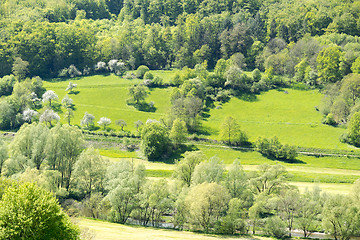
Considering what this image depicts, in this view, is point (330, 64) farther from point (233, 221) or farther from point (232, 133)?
point (233, 221)

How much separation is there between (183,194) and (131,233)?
44.2 feet

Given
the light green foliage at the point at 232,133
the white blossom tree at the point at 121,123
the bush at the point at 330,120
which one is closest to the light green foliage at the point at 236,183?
the light green foliage at the point at 232,133

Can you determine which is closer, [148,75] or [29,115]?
[29,115]

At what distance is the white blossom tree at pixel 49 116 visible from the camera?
118738 mm

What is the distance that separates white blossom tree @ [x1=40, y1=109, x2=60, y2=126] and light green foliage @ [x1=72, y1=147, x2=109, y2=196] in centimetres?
4227

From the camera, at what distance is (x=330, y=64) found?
443 ft

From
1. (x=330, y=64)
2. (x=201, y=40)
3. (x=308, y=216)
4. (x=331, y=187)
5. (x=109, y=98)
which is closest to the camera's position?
(x=308, y=216)

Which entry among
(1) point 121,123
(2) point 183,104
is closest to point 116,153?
(1) point 121,123

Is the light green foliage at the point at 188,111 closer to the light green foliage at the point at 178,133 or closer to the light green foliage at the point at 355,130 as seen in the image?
the light green foliage at the point at 178,133

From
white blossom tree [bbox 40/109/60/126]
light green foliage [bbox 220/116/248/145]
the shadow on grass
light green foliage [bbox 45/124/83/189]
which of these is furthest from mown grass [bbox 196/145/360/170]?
white blossom tree [bbox 40/109/60/126]

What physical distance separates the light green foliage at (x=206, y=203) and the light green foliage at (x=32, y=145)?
1452 inches

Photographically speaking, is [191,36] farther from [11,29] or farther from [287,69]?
[11,29]

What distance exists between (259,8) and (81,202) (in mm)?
144238

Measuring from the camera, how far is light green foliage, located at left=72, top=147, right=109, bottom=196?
265 ft
